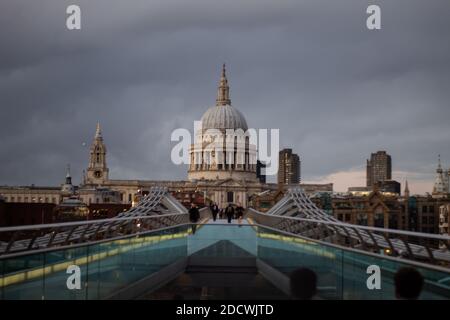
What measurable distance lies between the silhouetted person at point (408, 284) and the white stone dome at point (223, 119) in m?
146

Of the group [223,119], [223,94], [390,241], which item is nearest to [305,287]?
[390,241]

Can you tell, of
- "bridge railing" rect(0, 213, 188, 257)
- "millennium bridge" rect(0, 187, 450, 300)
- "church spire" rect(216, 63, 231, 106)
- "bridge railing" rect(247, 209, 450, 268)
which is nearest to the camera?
"bridge railing" rect(247, 209, 450, 268)

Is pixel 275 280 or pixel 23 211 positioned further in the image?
pixel 23 211

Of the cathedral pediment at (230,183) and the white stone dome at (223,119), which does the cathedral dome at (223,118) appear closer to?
the white stone dome at (223,119)

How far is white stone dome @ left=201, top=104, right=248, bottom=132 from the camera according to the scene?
502ft

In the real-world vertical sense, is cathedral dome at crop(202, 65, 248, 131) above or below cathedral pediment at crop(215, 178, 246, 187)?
above

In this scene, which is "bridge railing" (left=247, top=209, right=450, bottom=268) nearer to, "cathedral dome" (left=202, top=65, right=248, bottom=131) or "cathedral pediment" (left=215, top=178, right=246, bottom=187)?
"cathedral pediment" (left=215, top=178, right=246, bottom=187)

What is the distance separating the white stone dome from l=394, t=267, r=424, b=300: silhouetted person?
145760 mm

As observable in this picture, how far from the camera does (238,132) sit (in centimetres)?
15375

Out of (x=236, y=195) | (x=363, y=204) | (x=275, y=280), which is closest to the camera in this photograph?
(x=275, y=280)

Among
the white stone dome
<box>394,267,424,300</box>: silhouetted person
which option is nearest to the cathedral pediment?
the white stone dome

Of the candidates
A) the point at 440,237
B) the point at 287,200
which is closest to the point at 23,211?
the point at 287,200
